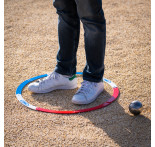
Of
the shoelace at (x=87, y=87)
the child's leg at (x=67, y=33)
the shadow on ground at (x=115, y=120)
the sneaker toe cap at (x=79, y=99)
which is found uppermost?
the child's leg at (x=67, y=33)

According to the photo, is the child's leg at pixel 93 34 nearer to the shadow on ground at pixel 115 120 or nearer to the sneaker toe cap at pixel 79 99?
the sneaker toe cap at pixel 79 99

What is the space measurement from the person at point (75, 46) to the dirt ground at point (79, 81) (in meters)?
0.10

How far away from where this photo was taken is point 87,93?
3.16 meters

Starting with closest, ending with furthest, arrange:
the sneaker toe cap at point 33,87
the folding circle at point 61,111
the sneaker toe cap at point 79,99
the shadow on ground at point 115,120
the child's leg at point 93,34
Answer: the shadow on ground at point 115,120
the child's leg at point 93,34
the folding circle at point 61,111
the sneaker toe cap at point 79,99
the sneaker toe cap at point 33,87

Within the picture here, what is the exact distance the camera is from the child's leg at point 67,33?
10.3 feet

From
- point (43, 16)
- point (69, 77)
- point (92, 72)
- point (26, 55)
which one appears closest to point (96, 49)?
point (92, 72)

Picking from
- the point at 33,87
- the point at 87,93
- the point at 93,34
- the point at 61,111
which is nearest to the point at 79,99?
the point at 87,93

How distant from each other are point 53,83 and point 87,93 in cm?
44

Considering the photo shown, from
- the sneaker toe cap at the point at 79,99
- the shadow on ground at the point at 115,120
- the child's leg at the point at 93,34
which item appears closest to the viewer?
the shadow on ground at the point at 115,120

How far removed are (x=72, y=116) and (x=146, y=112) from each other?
73cm

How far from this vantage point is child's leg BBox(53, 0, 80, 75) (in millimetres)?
3131

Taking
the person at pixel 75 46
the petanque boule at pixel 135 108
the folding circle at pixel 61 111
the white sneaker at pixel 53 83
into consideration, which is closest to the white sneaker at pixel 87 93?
the person at pixel 75 46

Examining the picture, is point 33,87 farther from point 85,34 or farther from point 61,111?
point 85,34

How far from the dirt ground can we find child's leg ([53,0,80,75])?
0.31 meters
